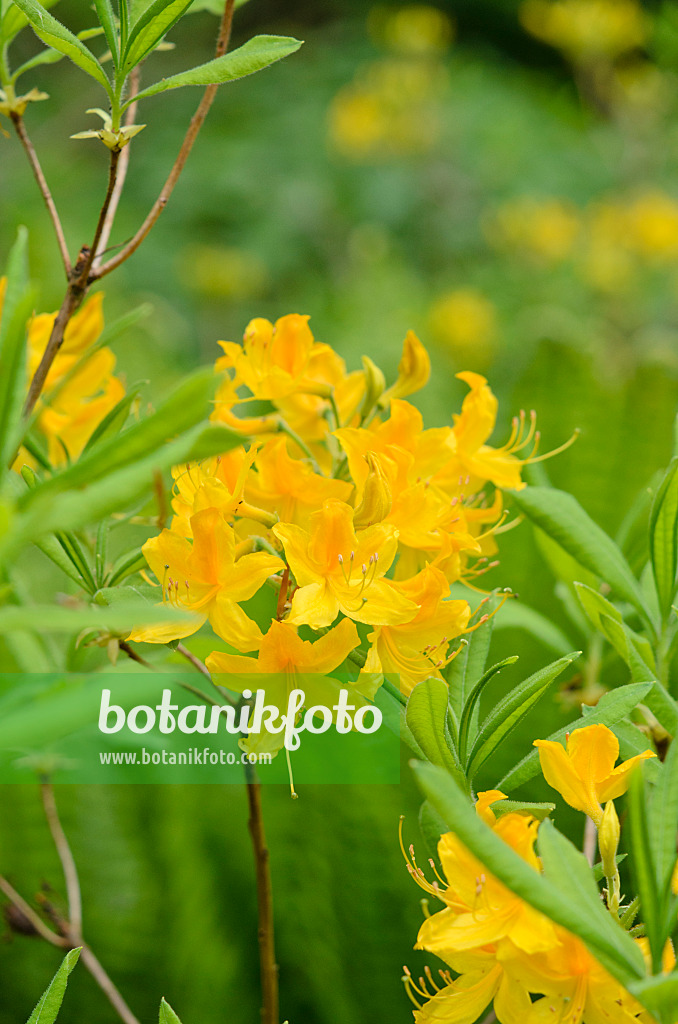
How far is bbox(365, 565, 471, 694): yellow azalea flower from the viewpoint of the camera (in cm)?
33

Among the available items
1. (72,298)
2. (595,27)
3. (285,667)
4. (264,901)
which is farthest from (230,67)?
(595,27)

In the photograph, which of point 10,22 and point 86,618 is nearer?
point 86,618

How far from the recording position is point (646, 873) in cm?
25

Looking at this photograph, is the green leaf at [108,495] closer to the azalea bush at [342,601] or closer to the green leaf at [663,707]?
the azalea bush at [342,601]

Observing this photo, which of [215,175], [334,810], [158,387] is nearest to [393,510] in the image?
[334,810]

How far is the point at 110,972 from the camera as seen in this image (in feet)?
2.12

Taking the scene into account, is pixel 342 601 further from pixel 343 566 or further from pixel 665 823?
pixel 665 823

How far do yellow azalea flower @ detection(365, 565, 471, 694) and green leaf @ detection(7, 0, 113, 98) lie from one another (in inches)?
8.9

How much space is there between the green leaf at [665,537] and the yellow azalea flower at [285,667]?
0.14m

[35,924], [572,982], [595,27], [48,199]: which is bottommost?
[35,924]

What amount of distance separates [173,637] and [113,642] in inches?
2.4

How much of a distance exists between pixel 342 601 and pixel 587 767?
0.34ft

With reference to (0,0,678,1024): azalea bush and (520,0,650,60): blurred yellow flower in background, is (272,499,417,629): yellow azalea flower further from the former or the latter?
(520,0,650,60): blurred yellow flower in background

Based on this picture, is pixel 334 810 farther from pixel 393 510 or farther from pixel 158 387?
pixel 158 387
